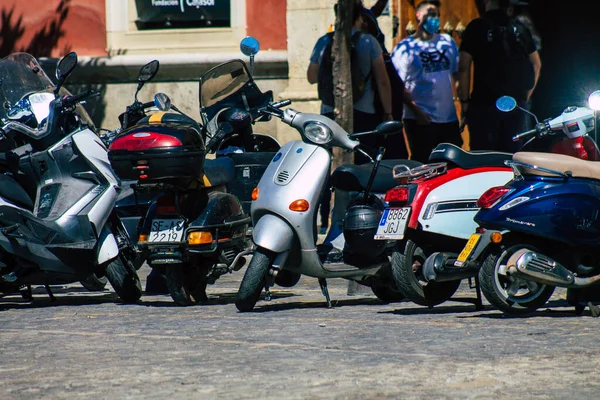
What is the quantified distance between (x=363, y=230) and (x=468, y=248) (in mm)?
855

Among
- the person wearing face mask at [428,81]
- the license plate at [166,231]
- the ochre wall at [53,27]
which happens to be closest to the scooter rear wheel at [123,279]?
the license plate at [166,231]

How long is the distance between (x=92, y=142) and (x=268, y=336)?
260cm

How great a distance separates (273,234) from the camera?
25.0 ft

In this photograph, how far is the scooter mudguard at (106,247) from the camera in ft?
26.8

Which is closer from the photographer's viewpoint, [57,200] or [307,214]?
[307,214]

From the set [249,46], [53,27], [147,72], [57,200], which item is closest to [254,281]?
[57,200]

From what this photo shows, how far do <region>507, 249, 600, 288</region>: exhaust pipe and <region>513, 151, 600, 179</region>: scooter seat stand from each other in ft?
1.60

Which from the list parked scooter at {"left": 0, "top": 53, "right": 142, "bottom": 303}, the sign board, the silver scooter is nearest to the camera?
the silver scooter

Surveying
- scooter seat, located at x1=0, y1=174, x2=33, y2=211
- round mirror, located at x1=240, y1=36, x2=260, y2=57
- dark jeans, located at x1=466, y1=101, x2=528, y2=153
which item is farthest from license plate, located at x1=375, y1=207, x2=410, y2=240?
dark jeans, located at x1=466, y1=101, x2=528, y2=153

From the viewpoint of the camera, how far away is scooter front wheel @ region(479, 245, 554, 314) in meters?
6.98

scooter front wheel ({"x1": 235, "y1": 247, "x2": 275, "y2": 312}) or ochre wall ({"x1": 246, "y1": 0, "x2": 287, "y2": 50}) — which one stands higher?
ochre wall ({"x1": 246, "y1": 0, "x2": 287, "y2": 50})

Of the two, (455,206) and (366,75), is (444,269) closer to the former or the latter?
(455,206)

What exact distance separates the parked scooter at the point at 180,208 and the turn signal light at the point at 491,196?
5.57ft

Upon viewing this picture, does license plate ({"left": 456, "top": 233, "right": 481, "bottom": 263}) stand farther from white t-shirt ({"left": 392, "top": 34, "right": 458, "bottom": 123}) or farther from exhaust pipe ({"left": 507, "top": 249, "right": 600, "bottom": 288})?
white t-shirt ({"left": 392, "top": 34, "right": 458, "bottom": 123})
